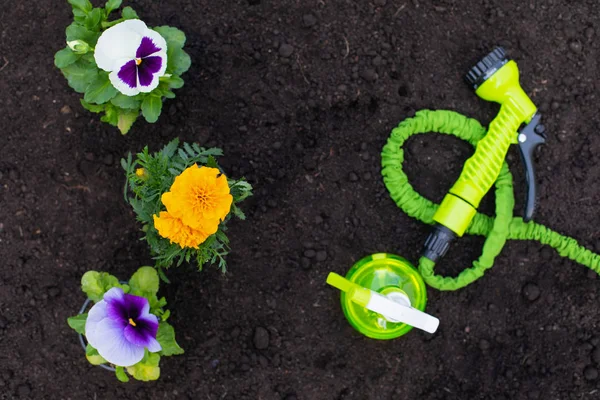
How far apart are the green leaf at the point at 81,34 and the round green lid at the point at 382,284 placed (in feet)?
2.52

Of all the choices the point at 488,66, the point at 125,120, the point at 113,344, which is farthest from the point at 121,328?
the point at 488,66

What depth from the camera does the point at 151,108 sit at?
137 centimetres

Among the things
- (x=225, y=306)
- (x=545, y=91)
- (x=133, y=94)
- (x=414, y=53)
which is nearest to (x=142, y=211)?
(x=133, y=94)

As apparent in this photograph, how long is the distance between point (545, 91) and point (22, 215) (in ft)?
4.26

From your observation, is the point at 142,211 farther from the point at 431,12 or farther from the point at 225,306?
the point at 431,12

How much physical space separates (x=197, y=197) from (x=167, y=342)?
18.2 inches

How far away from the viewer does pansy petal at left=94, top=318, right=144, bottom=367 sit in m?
1.23

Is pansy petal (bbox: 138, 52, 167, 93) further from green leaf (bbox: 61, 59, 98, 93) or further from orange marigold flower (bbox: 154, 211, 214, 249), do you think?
orange marigold flower (bbox: 154, 211, 214, 249)

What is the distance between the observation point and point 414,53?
5.06 feet

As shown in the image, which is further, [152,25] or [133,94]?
[152,25]

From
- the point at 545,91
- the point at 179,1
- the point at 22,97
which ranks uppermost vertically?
the point at 545,91

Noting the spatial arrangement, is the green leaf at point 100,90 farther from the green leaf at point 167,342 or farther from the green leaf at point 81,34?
the green leaf at point 167,342

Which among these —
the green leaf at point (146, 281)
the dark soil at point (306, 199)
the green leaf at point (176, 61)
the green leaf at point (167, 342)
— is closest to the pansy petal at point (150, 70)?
the green leaf at point (176, 61)

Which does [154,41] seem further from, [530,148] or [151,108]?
[530,148]
